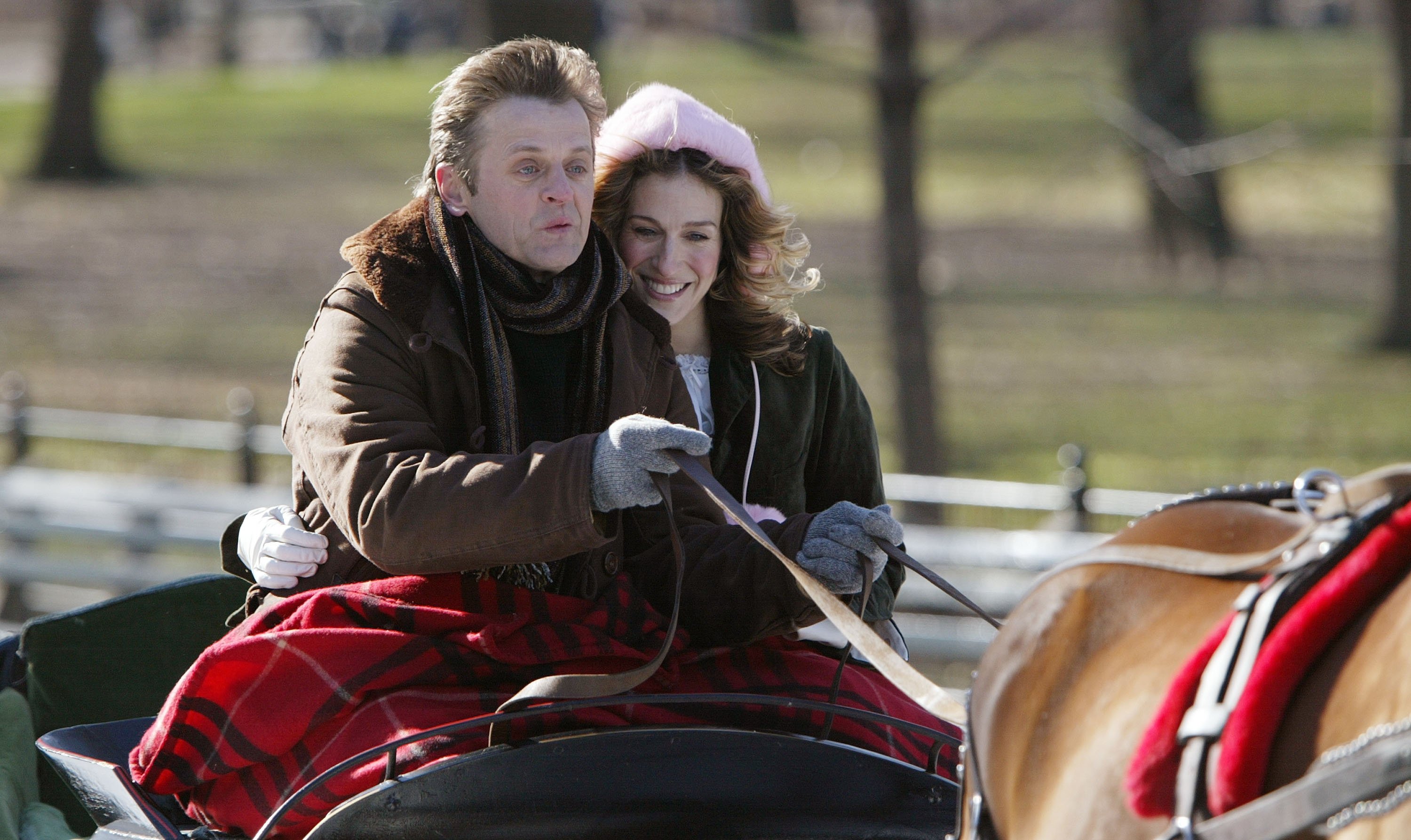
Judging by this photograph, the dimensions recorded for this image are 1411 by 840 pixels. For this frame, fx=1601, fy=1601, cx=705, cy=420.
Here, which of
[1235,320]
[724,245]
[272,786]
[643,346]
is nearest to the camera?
[272,786]

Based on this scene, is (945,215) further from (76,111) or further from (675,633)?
(675,633)

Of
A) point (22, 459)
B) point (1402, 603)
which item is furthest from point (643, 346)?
point (22, 459)

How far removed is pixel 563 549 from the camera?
2.76 m

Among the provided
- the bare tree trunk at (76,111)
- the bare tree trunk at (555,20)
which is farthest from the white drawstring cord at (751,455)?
the bare tree trunk at (76,111)

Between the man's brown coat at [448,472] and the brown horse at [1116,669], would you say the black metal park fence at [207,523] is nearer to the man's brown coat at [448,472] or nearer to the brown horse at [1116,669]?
the man's brown coat at [448,472]

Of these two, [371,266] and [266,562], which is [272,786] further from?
[371,266]

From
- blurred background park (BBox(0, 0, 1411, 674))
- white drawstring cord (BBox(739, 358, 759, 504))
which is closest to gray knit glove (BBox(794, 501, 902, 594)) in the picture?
white drawstring cord (BBox(739, 358, 759, 504))

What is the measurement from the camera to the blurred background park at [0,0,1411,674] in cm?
900

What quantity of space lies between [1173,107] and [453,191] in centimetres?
1000

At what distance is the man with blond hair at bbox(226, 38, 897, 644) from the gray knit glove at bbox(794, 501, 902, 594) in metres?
0.08

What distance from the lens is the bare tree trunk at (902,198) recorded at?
307 inches

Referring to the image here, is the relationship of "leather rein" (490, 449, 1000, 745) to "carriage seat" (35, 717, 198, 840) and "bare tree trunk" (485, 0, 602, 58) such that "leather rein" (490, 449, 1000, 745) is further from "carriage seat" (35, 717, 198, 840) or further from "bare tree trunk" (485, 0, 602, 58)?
"bare tree trunk" (485, 0, 602, 58)

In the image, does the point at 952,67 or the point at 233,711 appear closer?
the point at 233,711

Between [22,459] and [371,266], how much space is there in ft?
23.2
